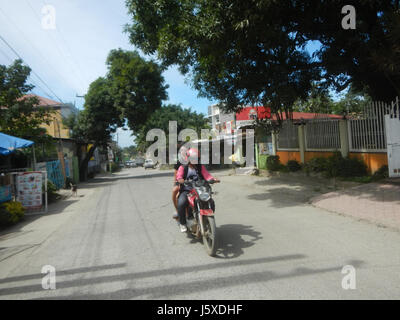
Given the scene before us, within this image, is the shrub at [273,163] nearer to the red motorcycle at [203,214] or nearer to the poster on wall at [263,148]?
the poster on wall at [263,148]

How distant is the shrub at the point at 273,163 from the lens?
1533 cm

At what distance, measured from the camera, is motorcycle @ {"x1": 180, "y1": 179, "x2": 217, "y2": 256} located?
173 inches

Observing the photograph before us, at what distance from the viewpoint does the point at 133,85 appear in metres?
26.1

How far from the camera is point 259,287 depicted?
3299 mm

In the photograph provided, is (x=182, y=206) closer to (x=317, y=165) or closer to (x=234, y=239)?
(x=234, y=239)

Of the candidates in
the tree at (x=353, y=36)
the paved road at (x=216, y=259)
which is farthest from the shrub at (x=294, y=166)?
the paved road at (x=216, y=259)

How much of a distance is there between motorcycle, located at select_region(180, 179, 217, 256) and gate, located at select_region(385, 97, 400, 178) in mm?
6810

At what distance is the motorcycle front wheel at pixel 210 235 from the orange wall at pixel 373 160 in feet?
25.6

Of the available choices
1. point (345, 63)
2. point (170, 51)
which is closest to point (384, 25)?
point (345, 63)

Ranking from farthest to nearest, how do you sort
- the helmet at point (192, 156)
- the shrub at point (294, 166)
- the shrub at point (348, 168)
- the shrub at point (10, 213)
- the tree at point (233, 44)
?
1. the shrub at point (294, 166)
2. the shrub at point (348, 168)
3. the shrub at point (10, 213)
4. the tree at point (233, 44)
5. the helmet at point (192, 156)

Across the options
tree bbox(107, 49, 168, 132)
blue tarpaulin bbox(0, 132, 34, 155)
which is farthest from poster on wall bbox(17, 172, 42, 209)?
tree bbox(107, 49, 168, 132)
